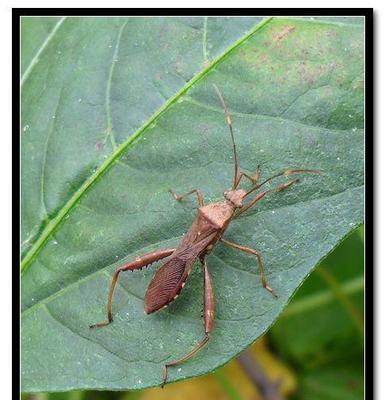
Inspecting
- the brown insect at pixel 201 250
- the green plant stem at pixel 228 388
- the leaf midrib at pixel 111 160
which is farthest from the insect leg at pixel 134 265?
the green plant stem at pixel 228 388

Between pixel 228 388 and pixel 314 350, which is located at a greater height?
pixel 228 388

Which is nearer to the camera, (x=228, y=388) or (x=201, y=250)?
(x=201, y=250)

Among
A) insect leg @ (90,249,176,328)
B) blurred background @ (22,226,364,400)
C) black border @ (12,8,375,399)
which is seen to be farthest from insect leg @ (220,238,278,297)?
blurred background @ (22,226,364,400)

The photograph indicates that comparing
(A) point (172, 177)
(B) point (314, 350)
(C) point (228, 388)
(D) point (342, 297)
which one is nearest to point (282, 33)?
(A) point (172, 177)

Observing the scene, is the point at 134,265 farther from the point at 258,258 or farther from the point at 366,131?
the point at 366,131

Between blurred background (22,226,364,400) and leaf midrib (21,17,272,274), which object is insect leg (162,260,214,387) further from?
blurred background (22,226,364,400)
